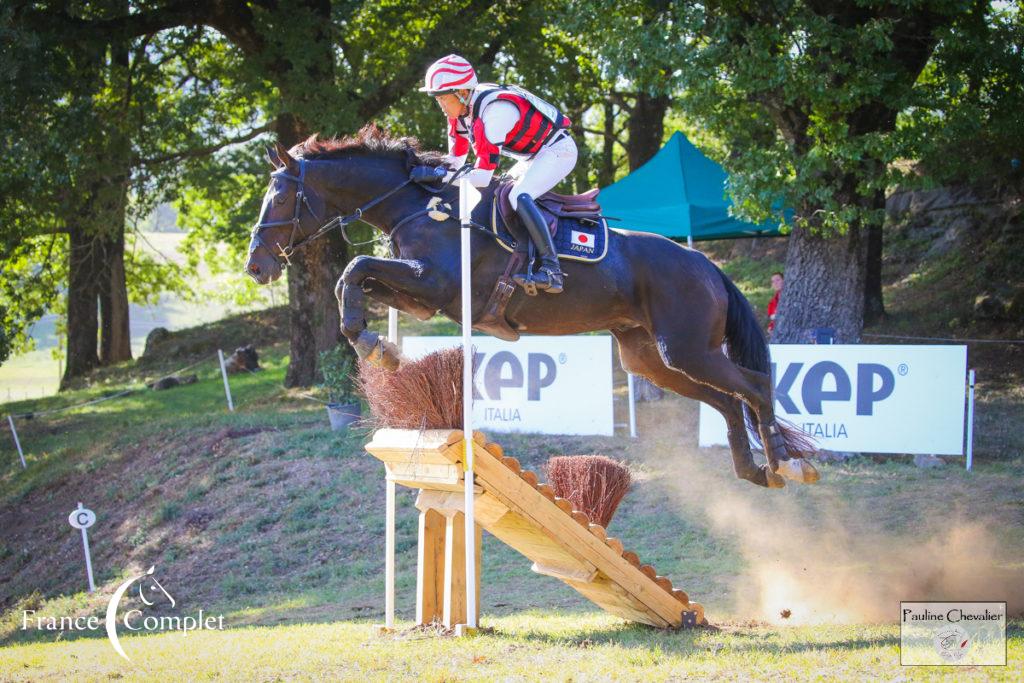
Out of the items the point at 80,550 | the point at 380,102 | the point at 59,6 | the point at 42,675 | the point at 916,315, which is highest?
the point at 59,6

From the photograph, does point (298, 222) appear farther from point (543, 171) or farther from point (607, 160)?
point (607, 160)

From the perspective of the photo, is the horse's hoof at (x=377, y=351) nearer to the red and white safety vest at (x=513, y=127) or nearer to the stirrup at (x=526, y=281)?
the stirrup at (x=526, y=281)

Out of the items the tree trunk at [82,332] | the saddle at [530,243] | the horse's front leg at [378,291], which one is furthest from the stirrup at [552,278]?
the tree trunk at [82,332]

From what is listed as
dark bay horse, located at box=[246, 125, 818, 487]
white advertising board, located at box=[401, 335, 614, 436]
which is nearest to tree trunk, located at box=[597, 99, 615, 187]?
white advertising board, located at box=[401, 335, 614, 436]

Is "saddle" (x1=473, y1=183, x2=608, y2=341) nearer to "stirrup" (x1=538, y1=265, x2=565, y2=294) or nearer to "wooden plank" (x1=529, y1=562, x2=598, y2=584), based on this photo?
"stirrup" (x1=538, y1=265, x2=565, y2=294)

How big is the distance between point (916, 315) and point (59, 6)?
1531 centimetres

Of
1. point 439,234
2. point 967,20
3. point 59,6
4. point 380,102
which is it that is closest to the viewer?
point 439,234

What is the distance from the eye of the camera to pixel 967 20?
1228 centimetres

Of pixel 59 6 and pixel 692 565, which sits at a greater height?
pixel 59 6

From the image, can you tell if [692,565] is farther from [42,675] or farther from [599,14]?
[599,14]

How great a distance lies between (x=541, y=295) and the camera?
21.7 feet

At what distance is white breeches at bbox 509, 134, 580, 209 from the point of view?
650 cm

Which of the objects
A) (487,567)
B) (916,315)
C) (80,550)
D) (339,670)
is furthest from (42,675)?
(916,315)

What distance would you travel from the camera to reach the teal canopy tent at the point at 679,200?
14.2 metres
